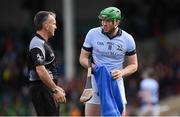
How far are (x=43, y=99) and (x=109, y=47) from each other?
41.8 inches

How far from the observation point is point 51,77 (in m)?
9.49

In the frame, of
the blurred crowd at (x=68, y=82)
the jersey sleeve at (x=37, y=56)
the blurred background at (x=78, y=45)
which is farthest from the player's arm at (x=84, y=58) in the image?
the blurred crowd at (x=68, y=82)

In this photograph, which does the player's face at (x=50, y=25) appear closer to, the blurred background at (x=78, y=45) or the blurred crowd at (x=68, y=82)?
the blurred background at (x=78, y=45)

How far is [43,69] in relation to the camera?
9219 millimetres

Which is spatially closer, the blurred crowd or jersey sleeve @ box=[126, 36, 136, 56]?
jersey sleeve @ box=[126, 36, 136, 56]

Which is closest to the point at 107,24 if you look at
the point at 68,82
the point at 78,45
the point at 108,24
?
the point at 108,24

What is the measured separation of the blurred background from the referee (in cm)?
880

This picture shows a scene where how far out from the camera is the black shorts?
31.3ft

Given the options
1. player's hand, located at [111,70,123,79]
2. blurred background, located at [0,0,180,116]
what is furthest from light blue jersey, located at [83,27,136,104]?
blurred background, located at [0,0,180,116]

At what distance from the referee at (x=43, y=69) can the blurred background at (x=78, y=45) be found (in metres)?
8.80

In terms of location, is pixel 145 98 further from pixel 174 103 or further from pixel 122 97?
pixel 122 97

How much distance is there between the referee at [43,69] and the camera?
30.3 ft

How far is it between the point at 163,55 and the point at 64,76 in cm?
311

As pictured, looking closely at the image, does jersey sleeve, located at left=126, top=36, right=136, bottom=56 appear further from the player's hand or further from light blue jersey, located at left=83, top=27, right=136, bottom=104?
the player's hand
